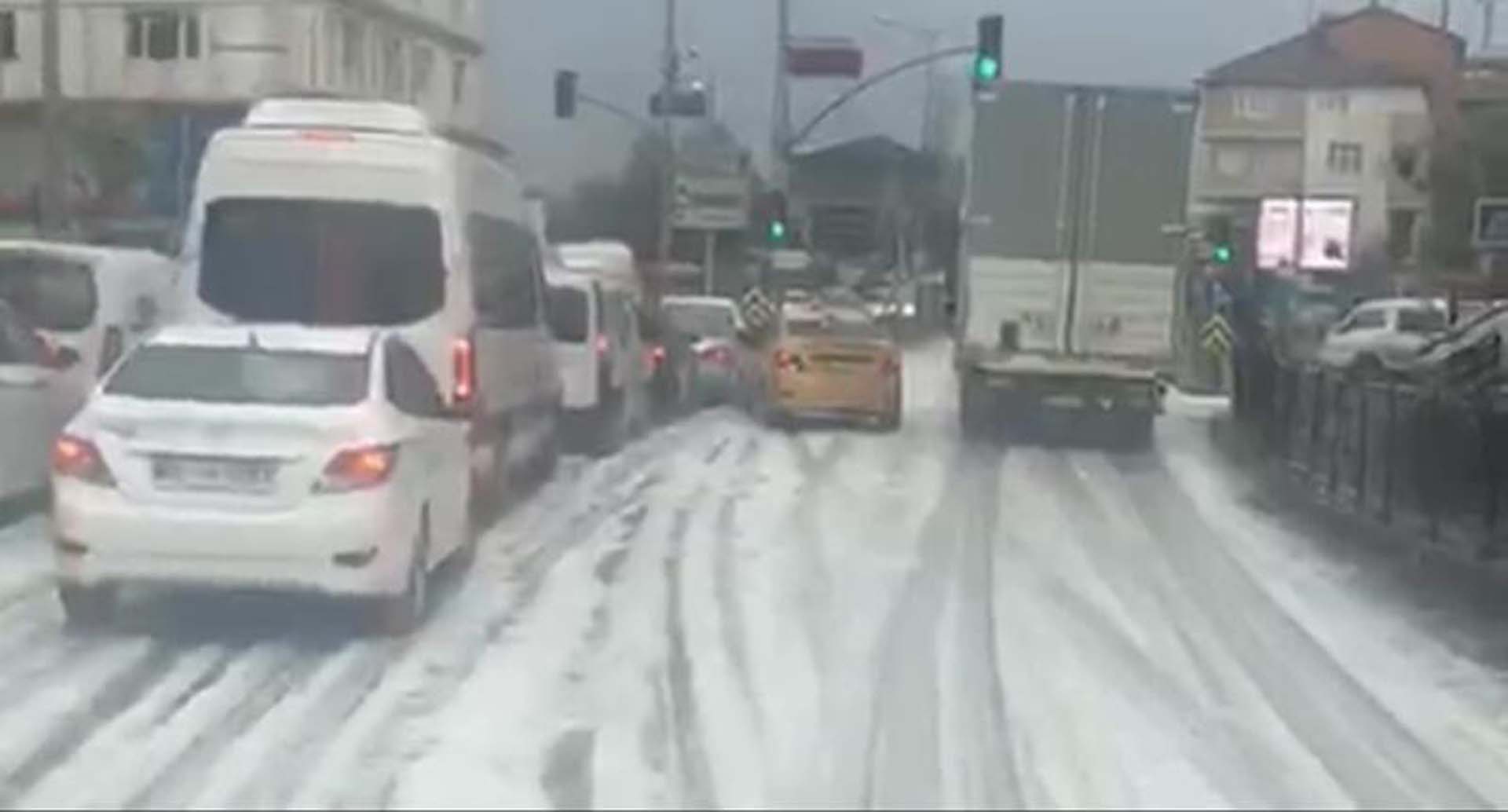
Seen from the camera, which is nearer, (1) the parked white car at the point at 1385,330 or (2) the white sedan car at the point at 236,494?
(2) the white sedan car at the point at 236,494

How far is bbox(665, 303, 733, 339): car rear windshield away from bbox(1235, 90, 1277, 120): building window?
7044cm

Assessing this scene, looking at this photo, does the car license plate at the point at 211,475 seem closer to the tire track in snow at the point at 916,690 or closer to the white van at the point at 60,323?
the tire track in snow at the point at 916,690

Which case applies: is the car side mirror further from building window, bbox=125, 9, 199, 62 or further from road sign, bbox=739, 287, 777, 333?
building window, bbox=125, 9, 199, 62

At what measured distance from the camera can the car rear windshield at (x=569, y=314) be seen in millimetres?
27625

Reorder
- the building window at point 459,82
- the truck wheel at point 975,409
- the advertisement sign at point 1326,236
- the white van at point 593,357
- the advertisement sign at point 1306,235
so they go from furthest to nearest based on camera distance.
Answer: the building window at point 459,82
the advertisement sign at point 1326,236
the advertisement sign at point 1306,235
the truck wheel at point 975,409
the white van at point 593,357

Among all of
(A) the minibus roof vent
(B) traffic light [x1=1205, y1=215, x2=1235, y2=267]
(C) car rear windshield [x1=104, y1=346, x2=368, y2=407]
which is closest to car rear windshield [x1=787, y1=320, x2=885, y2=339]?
(A) the minibus roof vent

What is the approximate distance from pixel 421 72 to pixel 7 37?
12305mm

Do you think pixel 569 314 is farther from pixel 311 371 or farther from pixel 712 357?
pixel 712 357

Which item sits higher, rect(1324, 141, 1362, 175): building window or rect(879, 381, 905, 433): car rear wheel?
rect(1324, 141, 1362, 175): building window

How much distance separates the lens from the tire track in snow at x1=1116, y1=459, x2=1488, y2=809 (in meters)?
10.5

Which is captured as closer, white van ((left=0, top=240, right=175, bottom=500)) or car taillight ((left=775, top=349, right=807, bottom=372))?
white van ((left=0, top=240, right=175, bottom=500))

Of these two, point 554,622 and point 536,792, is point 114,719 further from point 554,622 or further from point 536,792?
point 554,622

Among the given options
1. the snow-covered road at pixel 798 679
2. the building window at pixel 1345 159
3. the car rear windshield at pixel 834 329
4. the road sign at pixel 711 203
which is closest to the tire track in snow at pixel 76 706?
the snow-covered road at pixel 798 679

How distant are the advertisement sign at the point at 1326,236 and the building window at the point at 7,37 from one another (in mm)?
30240
